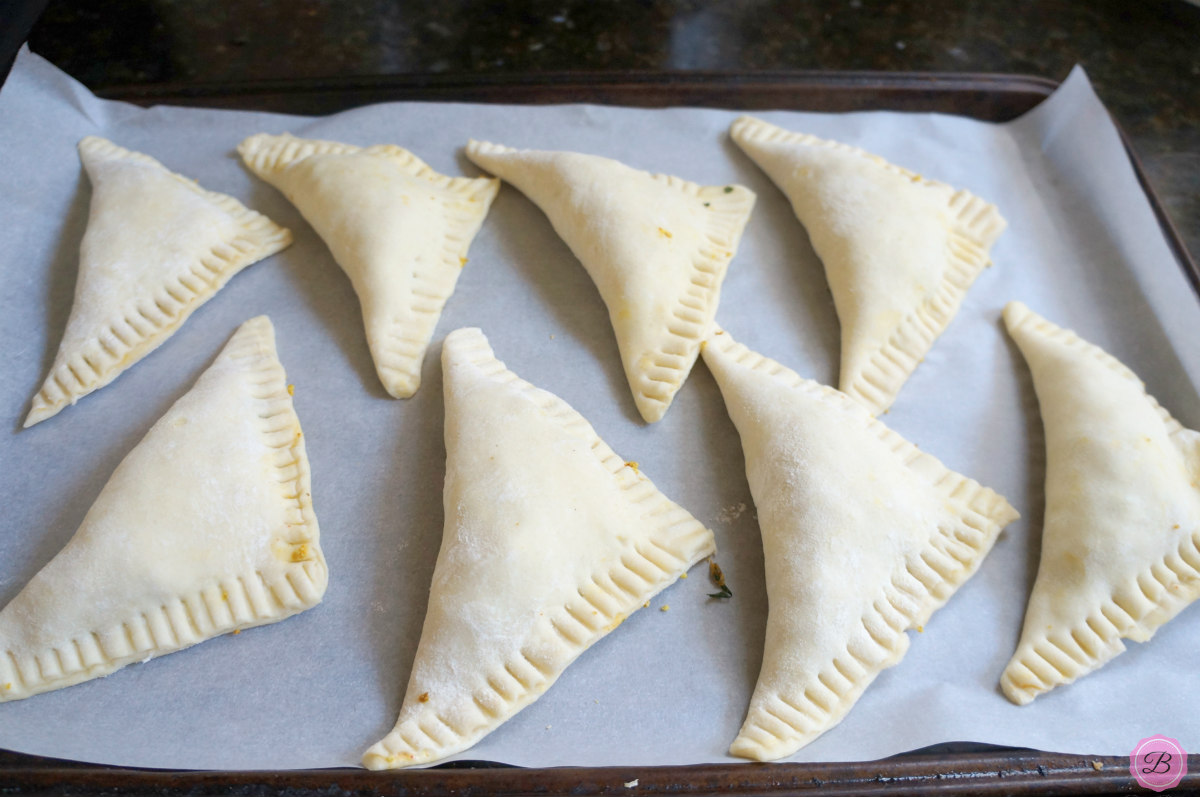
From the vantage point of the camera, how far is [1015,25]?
8.84 feet

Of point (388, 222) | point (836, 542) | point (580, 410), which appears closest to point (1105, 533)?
point (836, 542)

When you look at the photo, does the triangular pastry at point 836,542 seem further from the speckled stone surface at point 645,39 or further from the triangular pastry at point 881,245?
the speckled stone surface at point 645,39

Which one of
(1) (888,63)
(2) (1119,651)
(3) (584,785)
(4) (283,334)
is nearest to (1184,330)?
(2) (1119,651)

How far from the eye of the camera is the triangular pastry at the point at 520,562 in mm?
1269

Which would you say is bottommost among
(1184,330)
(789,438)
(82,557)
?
(82,557)

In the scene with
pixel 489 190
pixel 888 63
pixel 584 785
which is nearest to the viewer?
pixel 584 785

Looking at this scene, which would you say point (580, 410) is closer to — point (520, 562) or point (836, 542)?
point (520, 562)

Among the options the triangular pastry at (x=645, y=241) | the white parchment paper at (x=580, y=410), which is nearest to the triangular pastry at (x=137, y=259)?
the white parchment paper at (x=580, y=410)

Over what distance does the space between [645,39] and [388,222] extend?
49.2 inches

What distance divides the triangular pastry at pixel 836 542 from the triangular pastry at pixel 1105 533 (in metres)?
0.11

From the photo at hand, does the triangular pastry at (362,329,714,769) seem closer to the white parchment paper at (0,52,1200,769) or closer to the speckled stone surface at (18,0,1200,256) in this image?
the white parchment paper at (0,52,1200,769)

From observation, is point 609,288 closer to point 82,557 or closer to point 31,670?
point 82,557

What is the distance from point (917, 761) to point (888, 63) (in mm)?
2132

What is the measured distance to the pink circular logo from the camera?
1185mm
